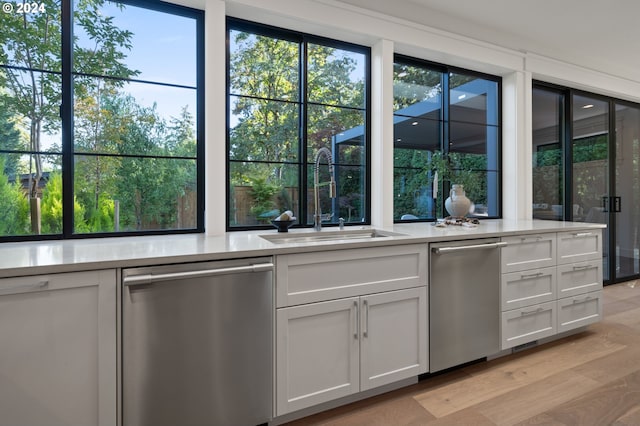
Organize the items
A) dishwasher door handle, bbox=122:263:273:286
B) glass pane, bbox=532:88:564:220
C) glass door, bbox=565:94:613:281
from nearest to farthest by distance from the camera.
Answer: dishwasher door handle, bbox=122:263:273:286
glass pane, bbox=532:88:564:220
glass door, bbox=565:94:613:281

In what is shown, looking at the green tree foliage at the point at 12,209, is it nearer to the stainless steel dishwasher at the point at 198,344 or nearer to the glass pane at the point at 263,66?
the stainless steel dishwasher at the point at 198,344

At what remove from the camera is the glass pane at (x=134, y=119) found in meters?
1.97

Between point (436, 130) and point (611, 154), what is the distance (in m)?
2.80

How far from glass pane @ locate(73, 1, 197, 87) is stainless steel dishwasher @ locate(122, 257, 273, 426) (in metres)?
1.44

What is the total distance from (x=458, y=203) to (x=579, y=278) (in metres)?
1.17

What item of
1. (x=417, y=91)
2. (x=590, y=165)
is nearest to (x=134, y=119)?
(x=417, y=91)

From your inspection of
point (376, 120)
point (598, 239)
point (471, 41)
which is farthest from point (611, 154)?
point (376, 120)

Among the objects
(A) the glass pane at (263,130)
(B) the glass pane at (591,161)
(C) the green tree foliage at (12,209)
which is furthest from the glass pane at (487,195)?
(C) the green tree foliage at (12,209)

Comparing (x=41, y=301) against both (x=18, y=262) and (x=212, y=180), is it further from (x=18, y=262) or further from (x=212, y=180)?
(x=212, y=180)

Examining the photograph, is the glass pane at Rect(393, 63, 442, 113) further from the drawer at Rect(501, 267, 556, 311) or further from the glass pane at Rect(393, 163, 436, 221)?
the drawer at Rect(501, 267, 556, 311)

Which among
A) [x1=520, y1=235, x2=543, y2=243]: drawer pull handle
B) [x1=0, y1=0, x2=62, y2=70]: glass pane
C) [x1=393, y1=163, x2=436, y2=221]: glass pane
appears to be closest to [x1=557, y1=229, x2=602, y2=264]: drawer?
[x1=520, y1=235, x2=543, y2=243]: drawer pull handle

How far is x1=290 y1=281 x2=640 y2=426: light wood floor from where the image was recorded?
172cm

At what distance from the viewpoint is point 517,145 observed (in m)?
3.40

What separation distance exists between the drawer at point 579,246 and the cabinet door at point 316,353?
6.38ft
